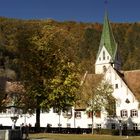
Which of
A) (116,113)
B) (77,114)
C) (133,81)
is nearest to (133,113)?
(116,113)

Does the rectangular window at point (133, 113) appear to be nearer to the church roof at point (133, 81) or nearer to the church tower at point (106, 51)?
the church roof at point (133, 81)

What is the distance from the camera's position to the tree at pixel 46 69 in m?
64.9

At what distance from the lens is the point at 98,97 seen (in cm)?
8206

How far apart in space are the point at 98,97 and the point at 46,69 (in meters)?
18.7

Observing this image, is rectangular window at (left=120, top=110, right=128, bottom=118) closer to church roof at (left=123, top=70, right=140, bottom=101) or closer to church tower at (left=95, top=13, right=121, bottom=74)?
church roof at (left=123, top=70, right=140, bottom=101)

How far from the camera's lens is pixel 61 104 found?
65.4 meters

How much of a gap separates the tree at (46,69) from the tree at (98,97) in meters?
15.1

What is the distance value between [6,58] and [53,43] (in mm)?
21856

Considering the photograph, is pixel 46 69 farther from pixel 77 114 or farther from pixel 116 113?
pixel 77 114

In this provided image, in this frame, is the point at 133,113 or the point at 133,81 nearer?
the point at 133,113

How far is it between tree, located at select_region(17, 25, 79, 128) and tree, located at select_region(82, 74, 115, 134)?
15.1m

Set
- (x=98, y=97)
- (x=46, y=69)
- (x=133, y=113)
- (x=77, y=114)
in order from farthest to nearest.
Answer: (x=77, y=114)
(x=133, y=113)
(x=98, y=97)
(x=46, y=69)

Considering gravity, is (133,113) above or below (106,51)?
below

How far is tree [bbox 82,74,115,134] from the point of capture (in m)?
81.5
